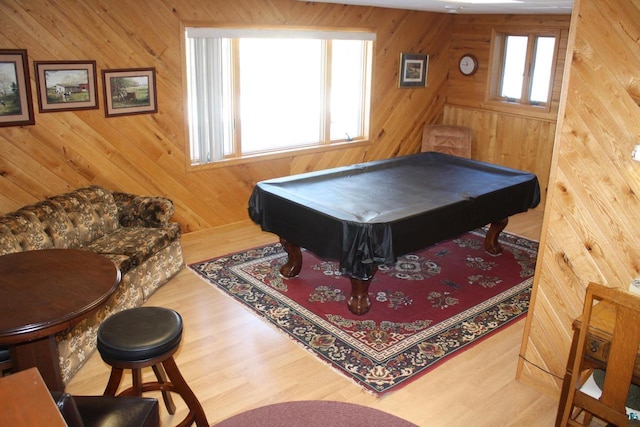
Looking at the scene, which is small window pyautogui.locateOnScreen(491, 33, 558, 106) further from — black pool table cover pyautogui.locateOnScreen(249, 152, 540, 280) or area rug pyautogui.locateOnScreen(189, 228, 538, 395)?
area rug pyautogui.locateOnScreen(189, 228, 538, 395)

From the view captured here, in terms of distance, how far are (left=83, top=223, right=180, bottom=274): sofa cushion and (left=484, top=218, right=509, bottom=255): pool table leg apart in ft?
9.86

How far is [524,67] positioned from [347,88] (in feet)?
7.54

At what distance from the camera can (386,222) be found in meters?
4.05

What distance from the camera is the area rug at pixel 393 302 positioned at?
3951 mm

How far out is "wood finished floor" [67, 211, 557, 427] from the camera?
3.39m

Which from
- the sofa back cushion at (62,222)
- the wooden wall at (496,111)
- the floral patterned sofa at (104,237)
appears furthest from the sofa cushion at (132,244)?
the wooden wall at (496,111)

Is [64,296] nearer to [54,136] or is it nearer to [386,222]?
[386,222]

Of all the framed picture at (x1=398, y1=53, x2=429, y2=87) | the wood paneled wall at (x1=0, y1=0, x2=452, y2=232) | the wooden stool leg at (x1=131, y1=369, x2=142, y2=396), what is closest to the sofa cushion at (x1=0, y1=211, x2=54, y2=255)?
the wood paneled wall at (x1=0, y1=0, x2=452, y2=232)

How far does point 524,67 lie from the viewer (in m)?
Answer: 7.32

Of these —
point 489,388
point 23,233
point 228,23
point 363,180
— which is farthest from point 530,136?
point 23,233

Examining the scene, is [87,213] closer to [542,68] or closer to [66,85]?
[66,85]

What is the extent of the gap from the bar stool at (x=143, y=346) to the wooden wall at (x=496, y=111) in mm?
5613

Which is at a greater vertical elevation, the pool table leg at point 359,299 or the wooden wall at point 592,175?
the wooden wall at point 592,175

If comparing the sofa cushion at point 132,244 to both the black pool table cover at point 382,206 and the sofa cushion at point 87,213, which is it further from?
the black pool table cover at point 382,206
